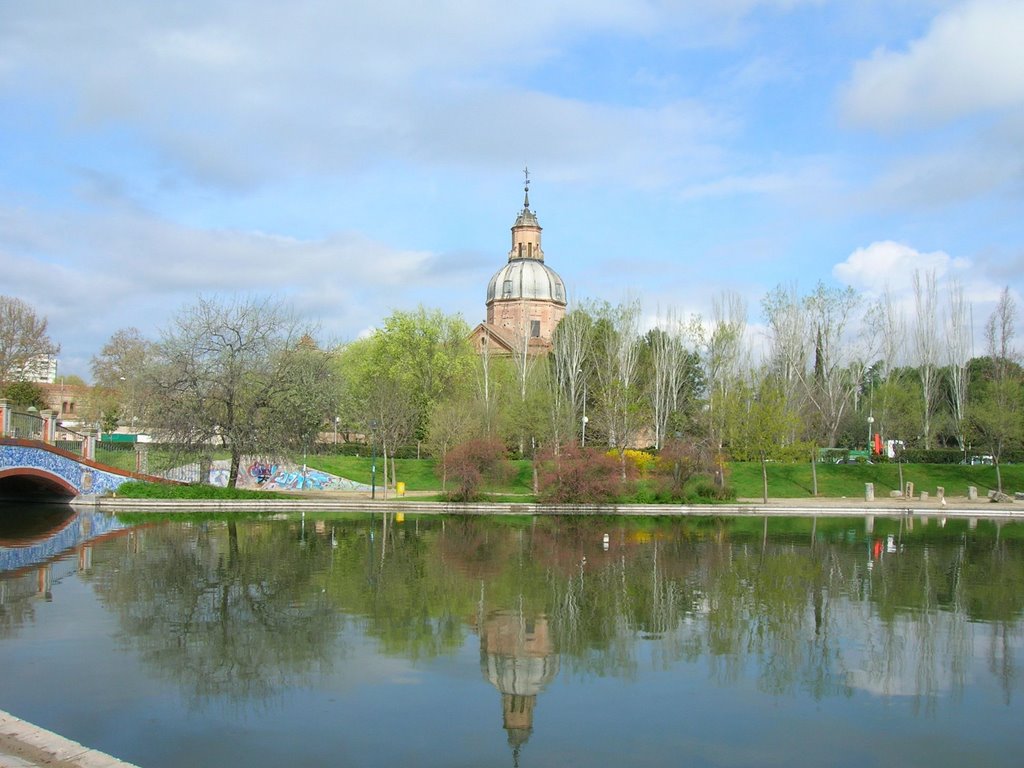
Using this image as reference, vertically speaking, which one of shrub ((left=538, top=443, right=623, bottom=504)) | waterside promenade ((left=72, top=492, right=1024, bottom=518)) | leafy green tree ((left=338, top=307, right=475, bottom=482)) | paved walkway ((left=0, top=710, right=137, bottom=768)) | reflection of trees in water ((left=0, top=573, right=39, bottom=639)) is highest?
leafy green tree ((left=338, top=307, right=475, bottom=482))

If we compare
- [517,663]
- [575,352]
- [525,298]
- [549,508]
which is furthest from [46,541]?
[525,298]

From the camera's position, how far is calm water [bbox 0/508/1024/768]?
925cm

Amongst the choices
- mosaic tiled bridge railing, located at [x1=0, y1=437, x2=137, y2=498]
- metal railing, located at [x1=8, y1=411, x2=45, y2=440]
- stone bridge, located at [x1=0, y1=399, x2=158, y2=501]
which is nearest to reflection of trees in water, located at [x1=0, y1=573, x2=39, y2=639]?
mosaic tiled bridge railing, located at [x1=0, y1=437, x2=137, y2=498]

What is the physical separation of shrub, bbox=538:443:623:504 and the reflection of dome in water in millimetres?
21500

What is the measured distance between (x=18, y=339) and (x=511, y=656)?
5734 centimetres

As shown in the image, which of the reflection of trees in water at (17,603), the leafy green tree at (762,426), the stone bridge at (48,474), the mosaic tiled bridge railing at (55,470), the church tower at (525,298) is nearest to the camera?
the reflection of trees in water at (17,603)

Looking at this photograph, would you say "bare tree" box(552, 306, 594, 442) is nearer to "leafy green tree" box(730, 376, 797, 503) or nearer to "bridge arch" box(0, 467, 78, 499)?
"leafy green tree" box(730, 376, 797, 503)

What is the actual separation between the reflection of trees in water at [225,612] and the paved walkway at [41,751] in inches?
95.5

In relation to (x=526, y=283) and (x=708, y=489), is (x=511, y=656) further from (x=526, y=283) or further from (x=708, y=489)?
(x=526, y=283)

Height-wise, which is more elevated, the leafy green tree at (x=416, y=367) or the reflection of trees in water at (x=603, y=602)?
the leafy green tree at (x=416, y=367)

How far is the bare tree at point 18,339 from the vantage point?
58.2 m

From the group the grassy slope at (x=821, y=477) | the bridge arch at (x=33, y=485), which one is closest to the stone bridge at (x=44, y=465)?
the bridge arch at (x=33, y=485)

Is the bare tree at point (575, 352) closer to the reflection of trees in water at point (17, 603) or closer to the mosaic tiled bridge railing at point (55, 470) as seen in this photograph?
the mosaic tiled bridge railing at point (55, 470)

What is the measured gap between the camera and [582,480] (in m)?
36.5
